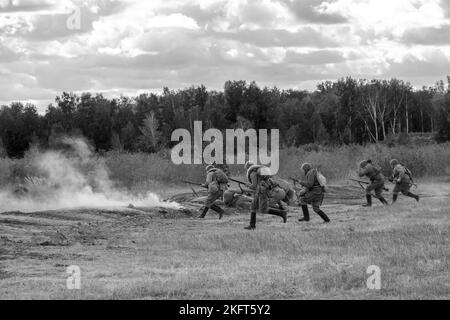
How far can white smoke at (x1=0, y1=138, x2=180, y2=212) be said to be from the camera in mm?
30719

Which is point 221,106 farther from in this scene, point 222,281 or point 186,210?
point 222,281

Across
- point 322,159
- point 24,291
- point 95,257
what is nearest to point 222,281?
point 24,291

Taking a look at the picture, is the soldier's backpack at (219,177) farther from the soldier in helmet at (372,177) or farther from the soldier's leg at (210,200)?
the soldier in helmet at (372,177)

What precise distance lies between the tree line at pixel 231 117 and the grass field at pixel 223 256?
3834 cm

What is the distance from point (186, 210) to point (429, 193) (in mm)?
15012

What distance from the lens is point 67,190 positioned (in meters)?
34.4

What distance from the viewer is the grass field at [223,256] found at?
12414 mm

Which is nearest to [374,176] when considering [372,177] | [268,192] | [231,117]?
[372,177]

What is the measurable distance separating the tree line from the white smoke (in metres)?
19.6

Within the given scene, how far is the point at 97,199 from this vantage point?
106 feet

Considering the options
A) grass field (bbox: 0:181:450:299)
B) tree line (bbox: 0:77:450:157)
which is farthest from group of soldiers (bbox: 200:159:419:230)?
tree line (bbox: 0:77:450:157)

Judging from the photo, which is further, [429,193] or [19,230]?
[429,193]

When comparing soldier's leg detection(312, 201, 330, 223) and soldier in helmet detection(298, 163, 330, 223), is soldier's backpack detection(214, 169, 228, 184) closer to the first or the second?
soldier in helmet detection(298, 163, 330, 223)

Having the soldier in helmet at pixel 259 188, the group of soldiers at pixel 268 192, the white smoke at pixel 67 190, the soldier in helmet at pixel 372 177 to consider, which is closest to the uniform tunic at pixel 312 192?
the group of soldiers at pixel 268 192
